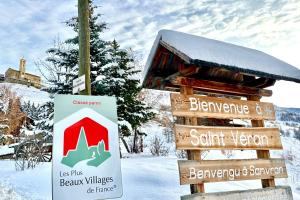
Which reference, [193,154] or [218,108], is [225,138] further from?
[193,154]

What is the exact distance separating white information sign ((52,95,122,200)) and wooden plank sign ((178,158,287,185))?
5.37 ft

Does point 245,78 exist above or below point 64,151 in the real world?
above

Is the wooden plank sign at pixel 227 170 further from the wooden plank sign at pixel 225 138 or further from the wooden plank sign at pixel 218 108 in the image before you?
the wooden plank sign at pixel 218 108

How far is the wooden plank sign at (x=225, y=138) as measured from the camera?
5.26m

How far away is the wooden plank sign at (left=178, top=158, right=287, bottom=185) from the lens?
5129 mm

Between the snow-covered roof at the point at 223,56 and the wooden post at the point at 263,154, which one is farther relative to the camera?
the wooden post at the point at 263,154

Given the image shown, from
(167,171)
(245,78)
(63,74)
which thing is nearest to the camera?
(245,78)

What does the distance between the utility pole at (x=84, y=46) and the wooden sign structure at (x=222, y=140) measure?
1.65 m

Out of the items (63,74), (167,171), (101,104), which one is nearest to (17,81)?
(63,74)

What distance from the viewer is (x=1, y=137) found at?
25.1 meters

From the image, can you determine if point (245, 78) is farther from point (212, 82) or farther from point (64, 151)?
point (64, 151)

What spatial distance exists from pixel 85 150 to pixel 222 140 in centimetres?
306

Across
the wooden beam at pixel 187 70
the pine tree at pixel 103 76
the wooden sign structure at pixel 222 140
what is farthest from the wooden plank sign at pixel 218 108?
the pine tree at pixel 103 76

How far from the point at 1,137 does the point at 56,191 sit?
24.8 m
